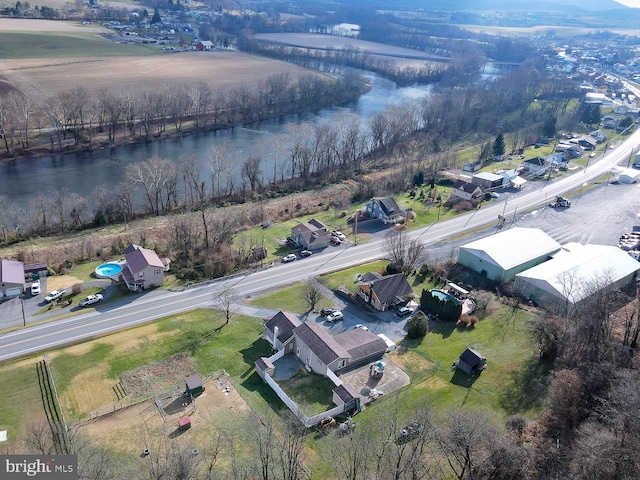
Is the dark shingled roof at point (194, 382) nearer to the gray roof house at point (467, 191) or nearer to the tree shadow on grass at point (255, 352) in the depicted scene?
the tree shadow on grass at point (255, 352)

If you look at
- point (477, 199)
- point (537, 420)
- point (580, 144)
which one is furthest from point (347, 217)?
point (580, 144)

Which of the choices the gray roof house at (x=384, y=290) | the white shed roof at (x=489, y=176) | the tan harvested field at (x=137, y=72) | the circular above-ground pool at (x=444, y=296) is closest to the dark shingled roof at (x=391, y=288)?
the gray roof house at (x=384, y=290)

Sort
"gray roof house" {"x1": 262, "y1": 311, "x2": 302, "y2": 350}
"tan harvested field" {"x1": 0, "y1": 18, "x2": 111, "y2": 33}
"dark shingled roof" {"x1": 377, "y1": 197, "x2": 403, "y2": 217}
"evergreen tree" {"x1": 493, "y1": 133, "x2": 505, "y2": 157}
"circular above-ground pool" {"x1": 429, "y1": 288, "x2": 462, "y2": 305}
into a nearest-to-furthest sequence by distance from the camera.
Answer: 1. "gray roof house" {"x1": 262, "y1": 311, "x2": 302, "y2": 350}
2. "circular above-ground pool" {"x1": 429, "y1": 288, "x2": 462, "y2": 305}
3. "dark shingled roof" {"x1": 377, "y1": 197, "x2": 403, "y2": 217}
4. "evergreen tree" {"x1": 493, "y1": 133, "x2": 505, "y2": 157}
5. "tan harvested field" {"x1": 0, "y1": 18, "x2": 111, "y2": 33}

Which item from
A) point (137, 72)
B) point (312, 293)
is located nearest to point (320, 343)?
point (312, 293)

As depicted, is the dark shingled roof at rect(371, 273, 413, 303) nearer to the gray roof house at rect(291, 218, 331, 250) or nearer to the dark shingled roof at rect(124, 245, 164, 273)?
the gray roof house at rect(291, 218, 331, 250)

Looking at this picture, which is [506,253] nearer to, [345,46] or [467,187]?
[467,187]

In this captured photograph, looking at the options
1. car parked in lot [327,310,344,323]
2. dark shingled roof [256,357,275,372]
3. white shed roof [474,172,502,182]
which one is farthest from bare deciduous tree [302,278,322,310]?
white shed roof [474,172,502,182]
